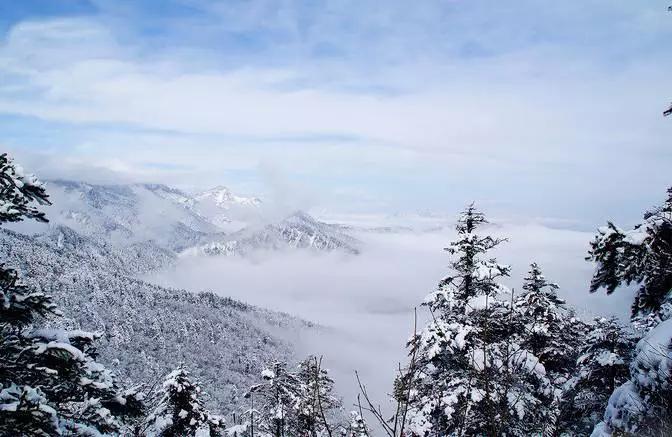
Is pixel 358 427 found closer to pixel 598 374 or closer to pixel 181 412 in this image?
pixel 181 412

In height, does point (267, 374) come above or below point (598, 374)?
above

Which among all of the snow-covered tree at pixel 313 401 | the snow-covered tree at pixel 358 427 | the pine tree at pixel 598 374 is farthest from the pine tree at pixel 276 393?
the pine tree at pixel 598 374

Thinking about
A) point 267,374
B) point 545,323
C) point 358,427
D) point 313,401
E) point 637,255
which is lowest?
point 313,401

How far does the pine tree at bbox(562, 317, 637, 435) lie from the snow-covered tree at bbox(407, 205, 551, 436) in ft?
5.48

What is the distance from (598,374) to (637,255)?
874 centimetres

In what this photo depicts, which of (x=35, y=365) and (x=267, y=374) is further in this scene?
(x=267, y=374)

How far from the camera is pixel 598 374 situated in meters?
12.1

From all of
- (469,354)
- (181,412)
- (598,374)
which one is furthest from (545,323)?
(181,412)

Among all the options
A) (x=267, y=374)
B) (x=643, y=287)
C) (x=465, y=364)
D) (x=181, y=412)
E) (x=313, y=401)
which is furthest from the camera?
(x=267, y=374)

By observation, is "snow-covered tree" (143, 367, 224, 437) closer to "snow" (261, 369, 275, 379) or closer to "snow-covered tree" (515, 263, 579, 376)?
"snow" (261, 369, 275, 379)

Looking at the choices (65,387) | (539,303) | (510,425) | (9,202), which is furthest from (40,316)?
(539,303)

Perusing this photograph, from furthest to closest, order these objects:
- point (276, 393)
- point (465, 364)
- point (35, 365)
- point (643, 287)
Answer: point (276, 393)
point (465, 364)
point (643, 287)
point (35, 365)

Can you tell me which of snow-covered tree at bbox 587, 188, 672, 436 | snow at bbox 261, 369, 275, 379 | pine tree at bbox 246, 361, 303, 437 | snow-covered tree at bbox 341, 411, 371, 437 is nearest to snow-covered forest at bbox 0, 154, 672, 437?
snow-covered tree at bbox 587, 188, 672, 436

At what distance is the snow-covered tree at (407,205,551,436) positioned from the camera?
30.4 feet
